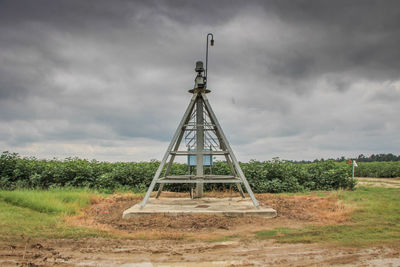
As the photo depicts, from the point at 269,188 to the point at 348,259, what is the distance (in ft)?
27.2

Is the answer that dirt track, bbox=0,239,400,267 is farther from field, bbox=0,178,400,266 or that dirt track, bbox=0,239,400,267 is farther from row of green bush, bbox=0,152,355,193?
row of green bush, bbox=0,152,355,193

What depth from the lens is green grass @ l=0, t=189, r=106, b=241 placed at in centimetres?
618

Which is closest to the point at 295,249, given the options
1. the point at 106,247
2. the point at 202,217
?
the point at 202,217

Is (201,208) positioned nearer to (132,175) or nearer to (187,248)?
(187,248)

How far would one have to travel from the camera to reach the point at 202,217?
24.7 ft

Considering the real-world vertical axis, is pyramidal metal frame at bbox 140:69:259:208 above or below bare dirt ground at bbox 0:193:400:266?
above

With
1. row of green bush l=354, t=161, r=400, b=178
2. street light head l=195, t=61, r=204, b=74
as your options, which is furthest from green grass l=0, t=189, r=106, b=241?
row of green bush l=354, t=161, r=400, b=178

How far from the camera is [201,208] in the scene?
27.2 feet

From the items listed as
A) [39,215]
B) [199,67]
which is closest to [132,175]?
[39,215]

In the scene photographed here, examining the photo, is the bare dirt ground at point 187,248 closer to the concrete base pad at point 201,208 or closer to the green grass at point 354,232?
the concrete base pad at point 201,208

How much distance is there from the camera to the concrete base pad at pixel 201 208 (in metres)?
7.76

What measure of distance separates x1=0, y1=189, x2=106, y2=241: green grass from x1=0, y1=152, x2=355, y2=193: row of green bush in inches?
135

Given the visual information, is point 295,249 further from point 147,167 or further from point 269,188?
point 147,167

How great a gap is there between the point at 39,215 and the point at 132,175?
18.4 feet
